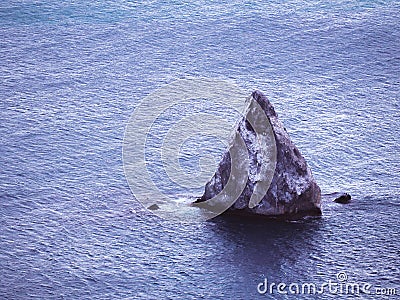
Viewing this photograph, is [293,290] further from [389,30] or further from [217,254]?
[389,30]

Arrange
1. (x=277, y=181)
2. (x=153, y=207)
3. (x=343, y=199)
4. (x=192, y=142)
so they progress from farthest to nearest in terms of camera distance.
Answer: (x=192, y=142) → (x=343, y=199) → (x=153, y=207) → (x=277, y=181)

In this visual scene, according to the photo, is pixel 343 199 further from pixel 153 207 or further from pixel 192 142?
pixel 192 142

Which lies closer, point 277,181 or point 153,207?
point 277,181

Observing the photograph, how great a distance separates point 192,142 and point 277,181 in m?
10.0

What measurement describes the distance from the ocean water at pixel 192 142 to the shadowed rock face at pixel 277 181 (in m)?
0.80

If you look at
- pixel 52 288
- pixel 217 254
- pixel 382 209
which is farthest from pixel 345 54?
pixel 52 288

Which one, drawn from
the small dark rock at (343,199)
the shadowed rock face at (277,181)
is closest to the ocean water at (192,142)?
the small dark rock at (343,199)

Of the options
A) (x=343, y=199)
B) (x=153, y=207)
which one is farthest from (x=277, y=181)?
(x=153, y=207)

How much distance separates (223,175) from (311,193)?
3.99m

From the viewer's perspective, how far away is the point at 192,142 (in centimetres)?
5762

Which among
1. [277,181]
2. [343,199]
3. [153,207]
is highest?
[277,181]

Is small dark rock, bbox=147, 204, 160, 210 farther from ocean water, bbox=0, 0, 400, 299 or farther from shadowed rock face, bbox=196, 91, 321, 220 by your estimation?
shadowed rock face, bbox=196, 91, 321, 220

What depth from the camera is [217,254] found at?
4562cm

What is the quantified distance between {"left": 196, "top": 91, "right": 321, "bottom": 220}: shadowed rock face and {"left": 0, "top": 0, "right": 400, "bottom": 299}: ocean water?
80 cm
